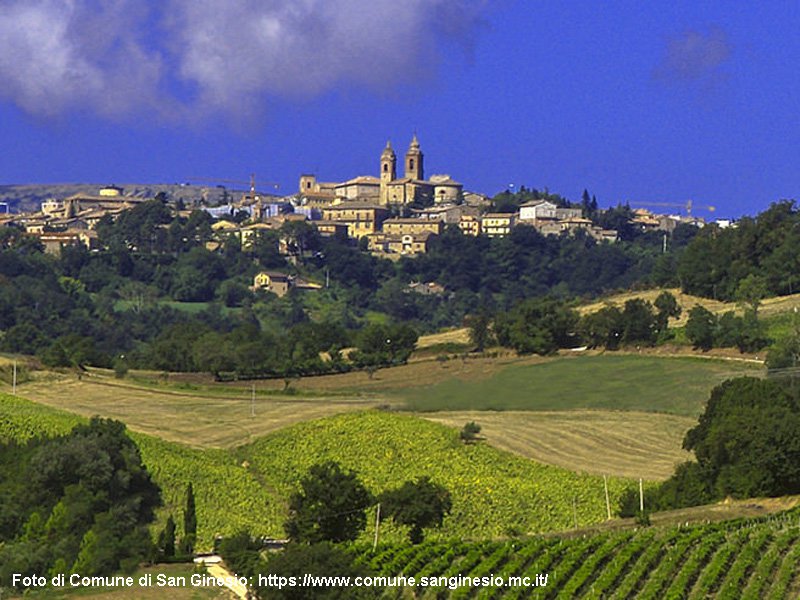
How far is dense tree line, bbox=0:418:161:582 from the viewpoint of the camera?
32469 mm

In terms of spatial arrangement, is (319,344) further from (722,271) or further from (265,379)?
(722,271)

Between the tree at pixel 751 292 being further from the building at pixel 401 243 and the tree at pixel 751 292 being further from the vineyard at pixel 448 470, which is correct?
the building at pixel 401 243

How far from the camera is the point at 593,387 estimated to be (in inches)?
2346

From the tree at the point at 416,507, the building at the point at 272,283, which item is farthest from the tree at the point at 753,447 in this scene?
the building at the point at 272,283

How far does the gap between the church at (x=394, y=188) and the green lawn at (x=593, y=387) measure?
112375 mm

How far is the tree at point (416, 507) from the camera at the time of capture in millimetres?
36250

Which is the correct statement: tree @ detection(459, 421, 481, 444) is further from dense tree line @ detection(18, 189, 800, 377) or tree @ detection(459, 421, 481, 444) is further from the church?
the church

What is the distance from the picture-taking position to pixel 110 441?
46875mm

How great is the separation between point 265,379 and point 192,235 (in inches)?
3230

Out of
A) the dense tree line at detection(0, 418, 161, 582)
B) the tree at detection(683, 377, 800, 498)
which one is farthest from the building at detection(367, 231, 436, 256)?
the tree at detection(683, 377, 800, 498)

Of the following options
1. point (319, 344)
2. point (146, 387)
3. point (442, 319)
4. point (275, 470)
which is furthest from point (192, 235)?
point (275, 470)

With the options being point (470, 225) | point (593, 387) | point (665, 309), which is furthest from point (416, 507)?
point (470, 225)

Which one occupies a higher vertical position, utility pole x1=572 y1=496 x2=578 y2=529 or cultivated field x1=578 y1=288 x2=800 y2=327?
cultivated field x1=578 y1=288 x2=800 y2=327

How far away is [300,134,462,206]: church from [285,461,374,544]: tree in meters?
139
